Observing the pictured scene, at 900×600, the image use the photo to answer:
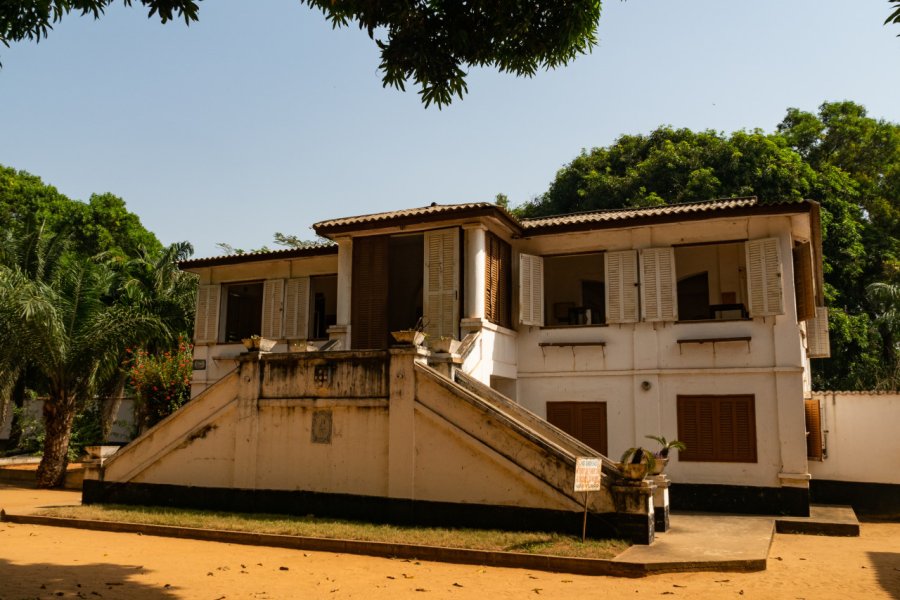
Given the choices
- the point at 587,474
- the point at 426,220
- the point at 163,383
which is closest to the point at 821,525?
the point at 587,474

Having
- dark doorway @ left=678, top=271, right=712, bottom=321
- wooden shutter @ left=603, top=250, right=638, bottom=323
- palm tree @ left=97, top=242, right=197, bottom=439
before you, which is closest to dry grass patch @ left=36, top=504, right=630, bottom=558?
wooden shutter @ left=603, top=250, right=638, bottom=323

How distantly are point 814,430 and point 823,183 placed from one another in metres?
14.3

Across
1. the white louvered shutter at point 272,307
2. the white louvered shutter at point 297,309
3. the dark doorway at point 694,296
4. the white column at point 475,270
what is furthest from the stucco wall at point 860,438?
the white louvered shutter at point 272,307

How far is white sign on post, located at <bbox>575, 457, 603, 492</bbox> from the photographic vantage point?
30.1 ft

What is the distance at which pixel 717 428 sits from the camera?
13578mm

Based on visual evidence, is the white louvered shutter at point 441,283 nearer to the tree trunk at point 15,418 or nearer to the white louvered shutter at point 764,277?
the white louvered shutter at point 764,277

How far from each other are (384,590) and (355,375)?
15.0 feet

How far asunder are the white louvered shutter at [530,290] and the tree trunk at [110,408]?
14.1 metres

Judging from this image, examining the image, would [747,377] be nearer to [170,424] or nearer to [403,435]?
[403,435]

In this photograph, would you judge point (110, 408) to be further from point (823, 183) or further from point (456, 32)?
point (823, 183)

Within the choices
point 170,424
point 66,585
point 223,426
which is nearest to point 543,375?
point 223,426

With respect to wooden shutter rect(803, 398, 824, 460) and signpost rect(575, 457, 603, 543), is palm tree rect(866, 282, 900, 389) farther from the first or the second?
signpost rect(575, 457, 603, 543)

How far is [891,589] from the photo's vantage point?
7.92 meters

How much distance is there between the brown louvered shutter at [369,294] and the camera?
1420 cm
